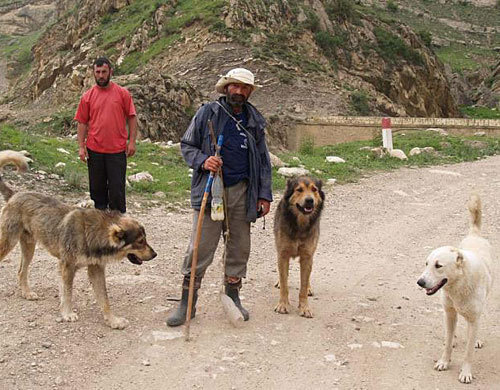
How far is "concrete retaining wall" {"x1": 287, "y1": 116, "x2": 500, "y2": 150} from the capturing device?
30327mm

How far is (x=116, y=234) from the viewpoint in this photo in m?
5.09

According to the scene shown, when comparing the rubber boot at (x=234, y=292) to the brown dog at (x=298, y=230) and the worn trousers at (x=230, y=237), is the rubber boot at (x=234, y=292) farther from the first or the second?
the brown dog at (x=298, y=230)

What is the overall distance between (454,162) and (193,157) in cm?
1413

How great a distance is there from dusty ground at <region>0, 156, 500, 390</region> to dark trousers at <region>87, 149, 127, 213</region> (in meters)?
0.83

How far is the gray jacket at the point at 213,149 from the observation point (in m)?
5.25

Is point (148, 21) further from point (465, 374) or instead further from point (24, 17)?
point (24, 17)

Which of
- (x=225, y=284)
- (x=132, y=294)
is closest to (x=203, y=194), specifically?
(x=225, y=284)

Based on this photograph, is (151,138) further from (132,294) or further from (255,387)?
(255,387)

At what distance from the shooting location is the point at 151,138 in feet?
71.7

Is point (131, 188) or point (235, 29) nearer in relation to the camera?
point (131, 188)

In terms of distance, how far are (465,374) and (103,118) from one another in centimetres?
464

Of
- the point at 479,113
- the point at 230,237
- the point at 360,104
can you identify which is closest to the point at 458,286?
the point at 230,237

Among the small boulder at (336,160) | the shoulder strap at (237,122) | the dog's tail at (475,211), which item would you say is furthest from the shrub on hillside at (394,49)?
the shoulder strap at (237,122)

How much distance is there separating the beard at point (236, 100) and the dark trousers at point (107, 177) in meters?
2.07
